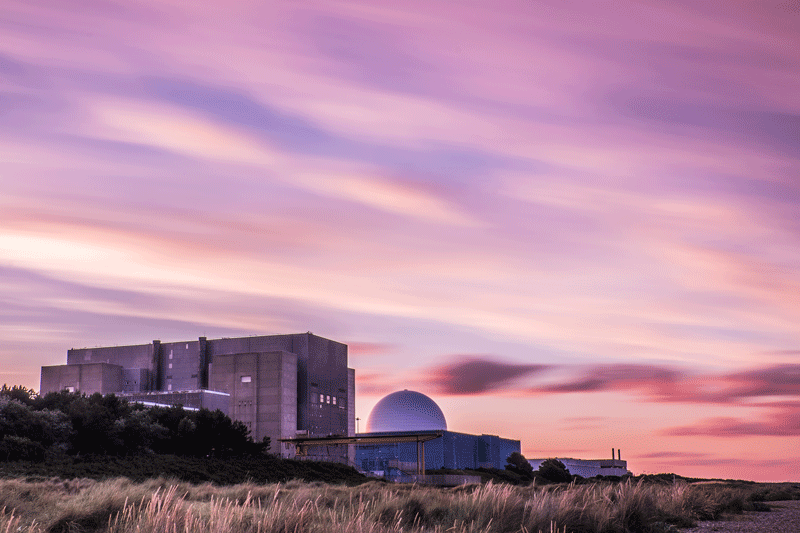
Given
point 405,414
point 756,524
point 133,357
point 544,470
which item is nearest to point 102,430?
point 756,524

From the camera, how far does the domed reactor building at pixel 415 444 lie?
102 metres

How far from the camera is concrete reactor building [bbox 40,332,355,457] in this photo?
93.8m

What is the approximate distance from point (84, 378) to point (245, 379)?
987 inches

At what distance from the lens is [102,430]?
4425 cm

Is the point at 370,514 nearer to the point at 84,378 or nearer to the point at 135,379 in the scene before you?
the point at 84,378

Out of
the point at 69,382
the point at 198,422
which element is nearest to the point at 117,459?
the point at 198,422

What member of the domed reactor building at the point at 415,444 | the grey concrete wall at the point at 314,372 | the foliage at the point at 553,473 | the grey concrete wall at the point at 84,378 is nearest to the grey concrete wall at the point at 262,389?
the grey concrete wall at the point at 314,372

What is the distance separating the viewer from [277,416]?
93.0 meters

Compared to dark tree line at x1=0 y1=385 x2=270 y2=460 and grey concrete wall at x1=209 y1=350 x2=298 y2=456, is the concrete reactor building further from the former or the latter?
dark tree line at x1=0 y1=385 x2=270 y2=460

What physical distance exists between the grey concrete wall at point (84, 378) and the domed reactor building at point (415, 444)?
3522 cm

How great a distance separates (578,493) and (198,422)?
45.0 metres

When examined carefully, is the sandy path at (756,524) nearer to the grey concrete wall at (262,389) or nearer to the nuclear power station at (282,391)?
the nuclear power station at (282,391)

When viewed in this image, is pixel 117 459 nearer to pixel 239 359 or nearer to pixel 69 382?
pixel 239 359

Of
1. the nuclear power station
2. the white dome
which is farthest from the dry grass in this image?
the white dome
